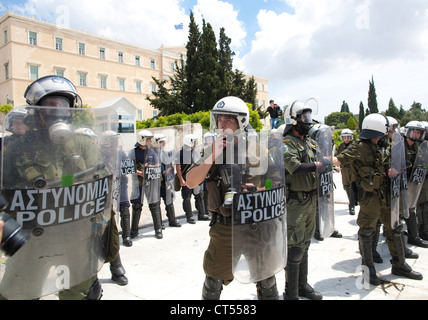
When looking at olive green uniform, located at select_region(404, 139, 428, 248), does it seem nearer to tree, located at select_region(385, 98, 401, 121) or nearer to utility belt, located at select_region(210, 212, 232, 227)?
utility belt, located at select_region(210, 212, 232, 227)

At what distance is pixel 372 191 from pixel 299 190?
120cm

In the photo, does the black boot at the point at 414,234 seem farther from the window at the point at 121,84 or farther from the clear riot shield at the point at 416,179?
the window at the point at 121,84

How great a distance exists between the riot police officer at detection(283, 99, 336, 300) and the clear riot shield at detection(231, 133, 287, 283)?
1.82ft

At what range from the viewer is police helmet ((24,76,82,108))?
185 centimetres

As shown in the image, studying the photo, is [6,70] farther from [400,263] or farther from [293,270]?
[400,263]

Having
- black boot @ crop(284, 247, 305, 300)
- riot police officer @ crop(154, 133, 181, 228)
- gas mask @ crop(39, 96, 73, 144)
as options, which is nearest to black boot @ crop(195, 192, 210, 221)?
riot police officer @ crop(154, 133, 181, 228)

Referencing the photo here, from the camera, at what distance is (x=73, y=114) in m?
1.68

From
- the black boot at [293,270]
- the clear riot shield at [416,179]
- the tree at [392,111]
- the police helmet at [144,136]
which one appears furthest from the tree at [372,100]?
the black boot at [293,270]

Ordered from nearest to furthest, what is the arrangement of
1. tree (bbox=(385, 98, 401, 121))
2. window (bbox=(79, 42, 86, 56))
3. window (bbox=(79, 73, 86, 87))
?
window (bbox=(79, 42, 86, 56)), window (bbox=(79, 73, 86, 87)), tree (bbox=(385, 98, 401, 121))

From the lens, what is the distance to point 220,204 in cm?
219

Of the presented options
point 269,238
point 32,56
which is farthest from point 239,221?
point 32,56

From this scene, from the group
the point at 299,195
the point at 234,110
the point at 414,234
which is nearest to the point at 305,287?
the point at 299,195

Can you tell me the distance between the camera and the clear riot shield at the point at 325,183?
304 centimetres

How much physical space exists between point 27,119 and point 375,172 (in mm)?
3492
